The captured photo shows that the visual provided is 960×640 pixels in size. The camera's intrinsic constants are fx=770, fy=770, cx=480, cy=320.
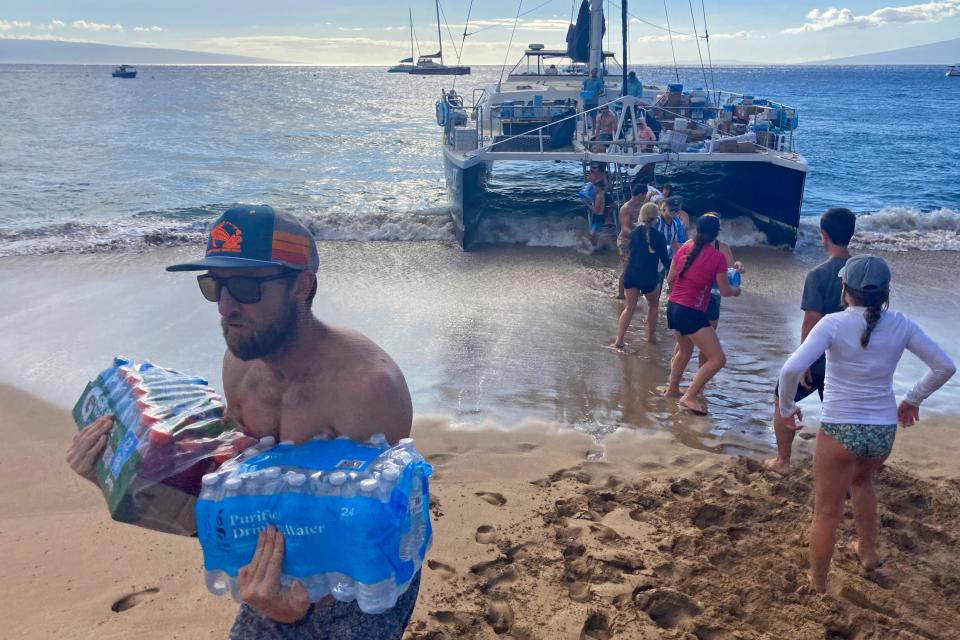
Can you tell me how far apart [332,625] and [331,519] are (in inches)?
14.0

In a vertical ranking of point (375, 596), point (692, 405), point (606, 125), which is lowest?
point (692, 405)

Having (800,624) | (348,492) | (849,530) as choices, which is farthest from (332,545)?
(849,530)

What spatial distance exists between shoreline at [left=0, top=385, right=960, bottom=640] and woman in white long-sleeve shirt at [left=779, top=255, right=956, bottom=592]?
39cm

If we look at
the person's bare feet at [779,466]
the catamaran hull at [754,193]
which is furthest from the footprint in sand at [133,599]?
the catamaran hull at [754,193]

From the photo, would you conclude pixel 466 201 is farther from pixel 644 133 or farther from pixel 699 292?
pixel 699 292

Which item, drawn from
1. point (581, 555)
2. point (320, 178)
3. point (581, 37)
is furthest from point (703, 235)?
point (320, 178)

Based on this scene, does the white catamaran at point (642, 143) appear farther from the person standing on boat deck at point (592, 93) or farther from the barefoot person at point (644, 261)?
the barefoot person at point (644, 261)

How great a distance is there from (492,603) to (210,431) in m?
1.66

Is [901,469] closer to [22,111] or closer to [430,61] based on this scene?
[22,111]

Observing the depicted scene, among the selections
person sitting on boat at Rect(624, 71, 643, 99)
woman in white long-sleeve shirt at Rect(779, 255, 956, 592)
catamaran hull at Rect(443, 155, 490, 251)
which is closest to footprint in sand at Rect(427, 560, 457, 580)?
woman in white long-sleeve shirt at Rect(779, 255, 956, 592)

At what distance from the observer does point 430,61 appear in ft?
324

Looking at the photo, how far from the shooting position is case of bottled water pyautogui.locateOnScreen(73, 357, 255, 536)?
213 cm

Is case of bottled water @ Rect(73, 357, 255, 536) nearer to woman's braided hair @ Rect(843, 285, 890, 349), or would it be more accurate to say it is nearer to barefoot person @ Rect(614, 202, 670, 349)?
woman's braided hair @ Rect(843, 285, 890, 349)

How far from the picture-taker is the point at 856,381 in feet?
11.2
